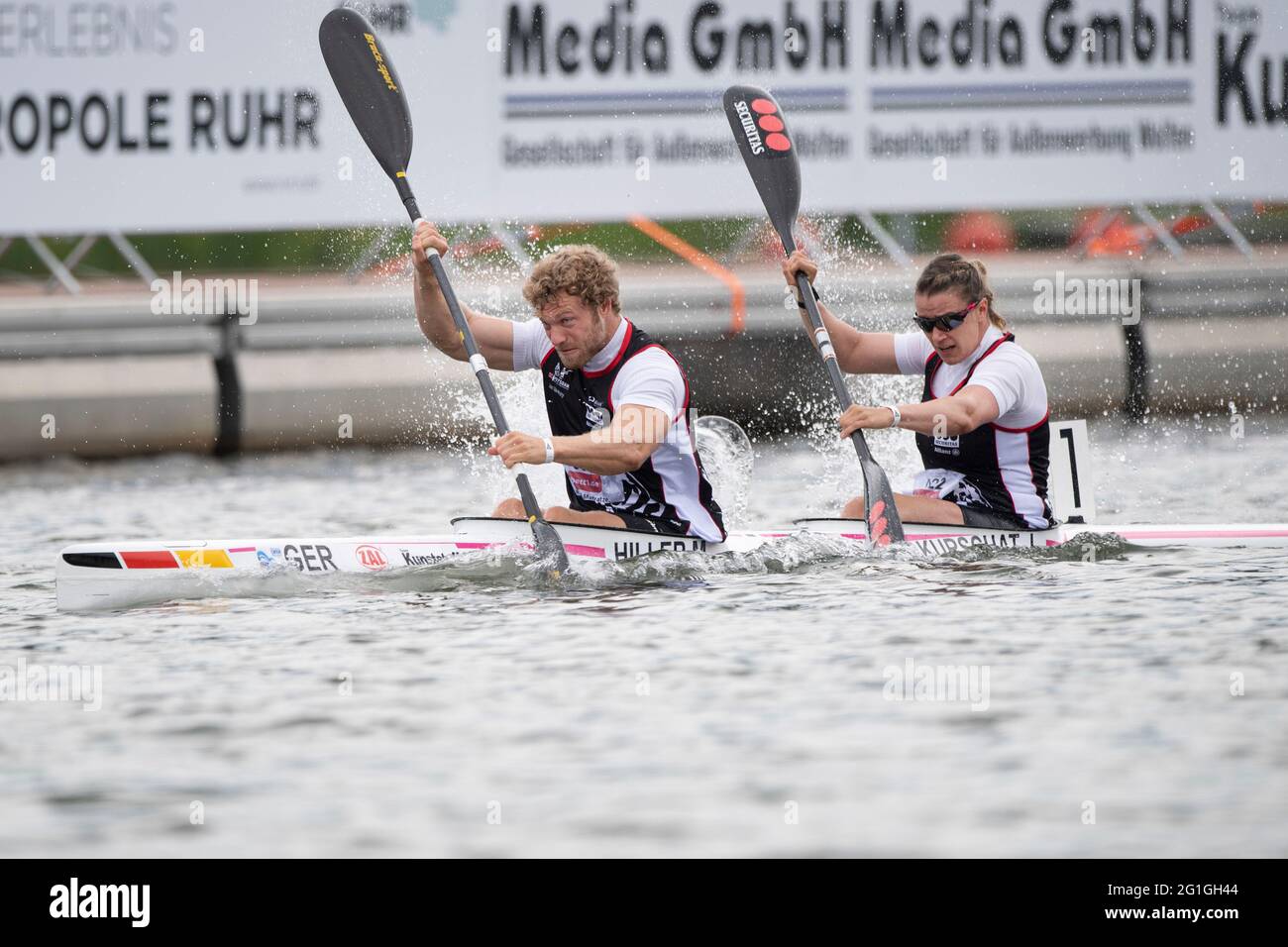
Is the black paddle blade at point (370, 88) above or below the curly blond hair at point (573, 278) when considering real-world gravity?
above

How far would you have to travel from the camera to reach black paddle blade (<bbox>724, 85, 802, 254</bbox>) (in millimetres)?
8242

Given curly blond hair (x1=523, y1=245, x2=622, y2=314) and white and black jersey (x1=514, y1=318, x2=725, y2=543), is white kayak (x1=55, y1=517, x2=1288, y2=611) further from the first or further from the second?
curly blond hair (x1=523, y1=245, x2=622, y2=314)

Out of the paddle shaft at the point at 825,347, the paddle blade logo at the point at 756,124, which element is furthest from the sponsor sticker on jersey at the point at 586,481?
the paddle blade logo at the point at 756,124

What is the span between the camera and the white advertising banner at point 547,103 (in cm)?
1200

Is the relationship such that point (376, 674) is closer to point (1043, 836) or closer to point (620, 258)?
point (1043, 836)

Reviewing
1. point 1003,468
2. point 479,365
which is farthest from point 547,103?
point 1003,468

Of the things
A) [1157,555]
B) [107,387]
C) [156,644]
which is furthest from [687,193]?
[156,644]

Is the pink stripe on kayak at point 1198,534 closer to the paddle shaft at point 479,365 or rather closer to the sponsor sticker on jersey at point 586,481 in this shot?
the sponsor sticker on jersey at point 586,481

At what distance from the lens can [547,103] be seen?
12102mm

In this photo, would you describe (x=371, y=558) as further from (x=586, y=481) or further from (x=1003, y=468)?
(x=1003, y=468)

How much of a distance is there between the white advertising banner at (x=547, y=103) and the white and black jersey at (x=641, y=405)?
5.22 metres

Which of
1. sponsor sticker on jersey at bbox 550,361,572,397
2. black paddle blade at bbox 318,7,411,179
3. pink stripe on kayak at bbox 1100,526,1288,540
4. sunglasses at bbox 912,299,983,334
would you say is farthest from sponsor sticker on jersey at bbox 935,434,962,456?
black paddle blade at bbox 318,7,411,179

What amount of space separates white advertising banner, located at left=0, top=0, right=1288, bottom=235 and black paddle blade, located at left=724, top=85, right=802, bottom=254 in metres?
3.78

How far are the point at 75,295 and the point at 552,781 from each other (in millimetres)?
8952
